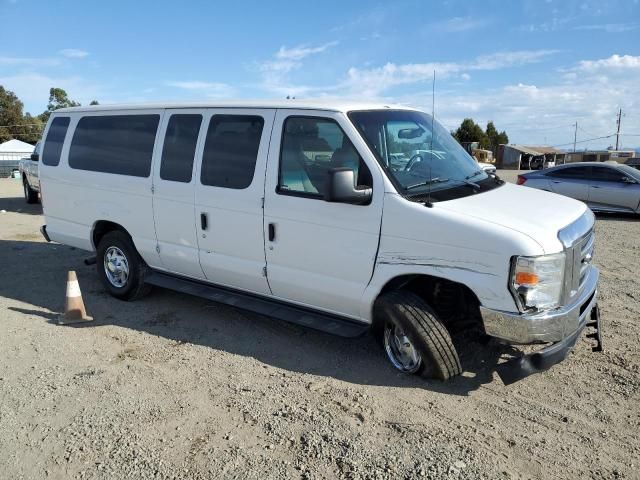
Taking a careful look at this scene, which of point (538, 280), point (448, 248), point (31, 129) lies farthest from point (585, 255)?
point (31, 129)

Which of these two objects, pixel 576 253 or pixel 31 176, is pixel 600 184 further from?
pixel 31 176

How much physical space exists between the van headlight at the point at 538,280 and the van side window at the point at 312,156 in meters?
1.32

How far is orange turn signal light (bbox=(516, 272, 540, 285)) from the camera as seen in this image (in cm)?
344

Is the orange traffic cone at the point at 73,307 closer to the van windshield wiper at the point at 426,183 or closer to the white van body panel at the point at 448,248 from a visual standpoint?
the white van body panel at the point at 448,248

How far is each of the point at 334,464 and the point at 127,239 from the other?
392 cm

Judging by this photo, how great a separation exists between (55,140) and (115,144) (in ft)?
4.00

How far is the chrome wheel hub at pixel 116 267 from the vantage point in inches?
241

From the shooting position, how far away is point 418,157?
440 centimetres

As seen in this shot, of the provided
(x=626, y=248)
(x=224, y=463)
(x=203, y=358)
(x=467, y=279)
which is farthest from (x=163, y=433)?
(x=626, y=248)

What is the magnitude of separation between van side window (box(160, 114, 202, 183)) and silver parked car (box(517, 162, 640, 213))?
10.5 m

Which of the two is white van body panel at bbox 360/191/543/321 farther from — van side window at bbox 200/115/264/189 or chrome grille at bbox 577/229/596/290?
van side window at bbox 200/115/264/189

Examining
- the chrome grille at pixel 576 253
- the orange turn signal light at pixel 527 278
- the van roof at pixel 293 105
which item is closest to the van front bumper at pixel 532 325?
the chrome grille at pixel 576 253

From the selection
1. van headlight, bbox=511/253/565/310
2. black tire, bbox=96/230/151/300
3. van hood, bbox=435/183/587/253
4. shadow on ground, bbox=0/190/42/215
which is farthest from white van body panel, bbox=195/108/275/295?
shadow on ground, bbox=0/190/42/215

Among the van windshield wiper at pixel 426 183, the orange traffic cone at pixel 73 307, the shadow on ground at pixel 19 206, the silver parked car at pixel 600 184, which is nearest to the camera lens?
the van windshield wiper at pixel 426 183
